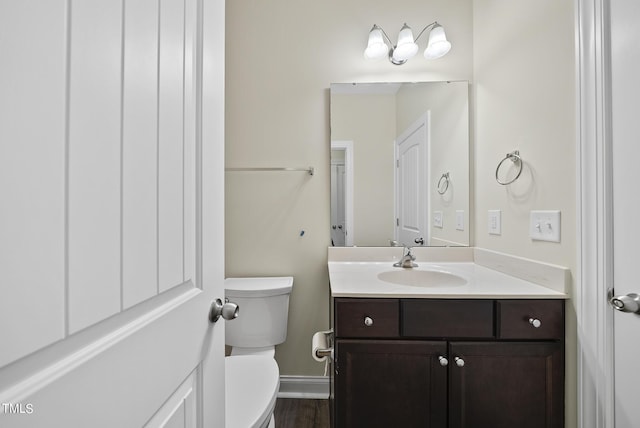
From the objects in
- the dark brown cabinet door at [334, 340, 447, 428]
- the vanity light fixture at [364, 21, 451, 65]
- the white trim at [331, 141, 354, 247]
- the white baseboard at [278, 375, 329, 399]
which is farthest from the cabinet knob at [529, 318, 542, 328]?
the vanity light fixture at [364, 21, 451, 65]

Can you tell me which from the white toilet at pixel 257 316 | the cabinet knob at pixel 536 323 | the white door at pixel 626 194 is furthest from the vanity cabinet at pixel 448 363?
the white toilet at pixel 257 316

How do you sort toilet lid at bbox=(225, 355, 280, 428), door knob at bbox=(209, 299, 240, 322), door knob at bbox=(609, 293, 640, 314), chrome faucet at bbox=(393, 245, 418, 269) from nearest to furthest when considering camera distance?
door knob at bbox=(209, 299, 240, 322) < door knob at bbox=(609, 293, 640, 314) < toilet lid at bbox=(225, 355, 280, 428) < chrome faucet at bbox=(393, 245, 418, 269)

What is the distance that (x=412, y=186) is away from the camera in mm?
1827

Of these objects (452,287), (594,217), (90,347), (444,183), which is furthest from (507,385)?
(90,347)

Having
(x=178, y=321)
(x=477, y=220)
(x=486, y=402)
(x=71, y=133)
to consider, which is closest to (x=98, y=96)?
(x=71, y=133)

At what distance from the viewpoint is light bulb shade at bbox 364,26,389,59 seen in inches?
68.8

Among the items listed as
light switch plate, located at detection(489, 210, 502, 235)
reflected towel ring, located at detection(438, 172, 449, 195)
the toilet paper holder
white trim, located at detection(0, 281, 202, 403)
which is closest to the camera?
white trim, located at detection(0, 281, 202, 403)

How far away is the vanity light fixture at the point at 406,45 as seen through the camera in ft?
5.65

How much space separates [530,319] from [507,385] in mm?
261

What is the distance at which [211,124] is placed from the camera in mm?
700

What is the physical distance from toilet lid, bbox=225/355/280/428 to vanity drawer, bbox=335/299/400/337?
1.00 ft

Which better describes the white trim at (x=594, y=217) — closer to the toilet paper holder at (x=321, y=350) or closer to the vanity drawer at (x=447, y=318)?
the vanity drawer at (x=447, y=318)

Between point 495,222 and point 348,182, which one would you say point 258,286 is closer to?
point 348,182

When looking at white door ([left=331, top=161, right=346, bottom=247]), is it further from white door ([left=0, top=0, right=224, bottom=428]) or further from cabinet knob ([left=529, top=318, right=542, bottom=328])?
white door ([left=0, top=0, right=224, bottom=428])
